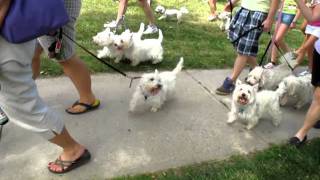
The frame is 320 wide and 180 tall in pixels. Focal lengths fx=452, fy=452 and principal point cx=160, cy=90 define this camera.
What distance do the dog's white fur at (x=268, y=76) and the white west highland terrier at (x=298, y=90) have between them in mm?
317

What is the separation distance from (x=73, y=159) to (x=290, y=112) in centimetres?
310

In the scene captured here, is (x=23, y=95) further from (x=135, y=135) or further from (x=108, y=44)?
(x=108, y=44)

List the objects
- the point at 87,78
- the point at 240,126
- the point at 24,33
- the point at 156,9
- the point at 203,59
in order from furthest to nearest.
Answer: the point at 156,9, the point at 203,59, the point at 240,126, the point at 87,78, the point at 24,33

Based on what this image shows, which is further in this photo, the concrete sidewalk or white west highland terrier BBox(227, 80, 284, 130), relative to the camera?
white west highland terrier BBox(227, 80, 284, 130)

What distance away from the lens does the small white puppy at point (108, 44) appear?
692 centimetres

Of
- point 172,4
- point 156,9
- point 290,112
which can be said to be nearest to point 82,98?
point 290,112

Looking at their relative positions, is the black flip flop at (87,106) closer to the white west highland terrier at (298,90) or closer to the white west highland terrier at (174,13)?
the white west highland terrier at (298,90)

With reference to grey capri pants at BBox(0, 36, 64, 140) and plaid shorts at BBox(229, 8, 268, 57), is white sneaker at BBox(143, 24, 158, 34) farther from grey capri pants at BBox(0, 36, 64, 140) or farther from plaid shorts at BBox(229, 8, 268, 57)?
grey capri pants at BBox(0, 36, 64, 140)

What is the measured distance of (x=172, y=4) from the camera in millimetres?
12609

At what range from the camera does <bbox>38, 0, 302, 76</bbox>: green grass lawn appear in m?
6.99

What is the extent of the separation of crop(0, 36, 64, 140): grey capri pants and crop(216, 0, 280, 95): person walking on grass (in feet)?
9.88

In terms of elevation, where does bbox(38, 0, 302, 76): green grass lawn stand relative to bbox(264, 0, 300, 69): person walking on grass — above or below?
below

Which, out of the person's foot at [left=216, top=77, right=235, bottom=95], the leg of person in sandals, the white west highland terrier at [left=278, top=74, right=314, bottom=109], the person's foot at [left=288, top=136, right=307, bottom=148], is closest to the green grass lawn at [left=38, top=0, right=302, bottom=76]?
the person's foot at [left=216, top=77, right=235, bottom=95]

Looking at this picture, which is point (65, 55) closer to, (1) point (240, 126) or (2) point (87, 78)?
(2) point (87, 78)
